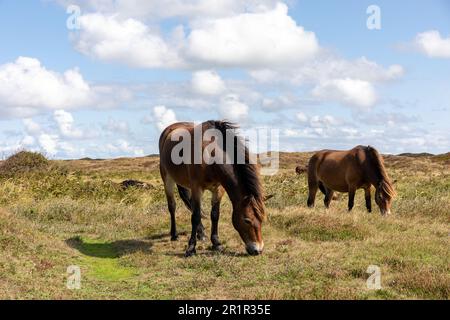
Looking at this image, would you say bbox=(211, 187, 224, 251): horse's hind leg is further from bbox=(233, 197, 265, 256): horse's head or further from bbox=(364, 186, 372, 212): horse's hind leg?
bbox=(364, 186, 372, 212): horse's hind leg

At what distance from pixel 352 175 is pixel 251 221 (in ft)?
23.9

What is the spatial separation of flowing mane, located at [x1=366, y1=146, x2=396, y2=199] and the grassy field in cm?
88

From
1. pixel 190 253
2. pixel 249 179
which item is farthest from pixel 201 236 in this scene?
pixel 249 179

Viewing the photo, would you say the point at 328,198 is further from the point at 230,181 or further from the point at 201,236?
the point at 230,181

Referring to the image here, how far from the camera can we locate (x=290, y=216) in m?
12.5

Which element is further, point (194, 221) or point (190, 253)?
point (194, 221)

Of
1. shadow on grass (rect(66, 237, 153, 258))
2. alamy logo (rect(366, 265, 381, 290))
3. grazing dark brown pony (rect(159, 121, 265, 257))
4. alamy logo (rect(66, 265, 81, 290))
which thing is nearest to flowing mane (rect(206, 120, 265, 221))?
grazing dark brown pony (rect(159, 121, 265, 257))

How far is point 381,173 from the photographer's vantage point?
1391 cm

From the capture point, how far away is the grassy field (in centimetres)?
723

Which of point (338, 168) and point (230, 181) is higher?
point (338, 168)

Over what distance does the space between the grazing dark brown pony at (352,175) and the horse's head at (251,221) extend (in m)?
5.90
